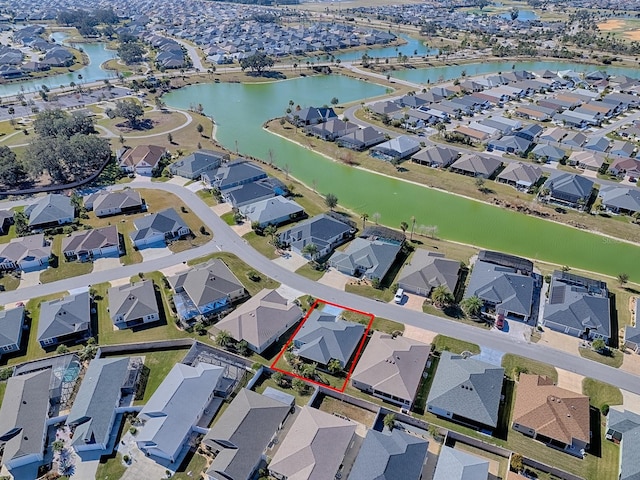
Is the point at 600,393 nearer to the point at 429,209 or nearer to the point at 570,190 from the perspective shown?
the point at 429,209

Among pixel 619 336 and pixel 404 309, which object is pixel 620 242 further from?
pixel 404 309

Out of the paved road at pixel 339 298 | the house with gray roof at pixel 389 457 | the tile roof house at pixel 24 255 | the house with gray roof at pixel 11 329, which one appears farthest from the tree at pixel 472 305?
the tile roof house at pixel 24 255

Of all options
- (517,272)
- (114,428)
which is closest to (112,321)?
(114,428)

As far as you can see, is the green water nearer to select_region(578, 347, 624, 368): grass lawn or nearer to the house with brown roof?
select_region(578, 347, 624, 368): grass lawn

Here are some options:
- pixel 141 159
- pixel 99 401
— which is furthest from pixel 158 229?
pixel 99 401

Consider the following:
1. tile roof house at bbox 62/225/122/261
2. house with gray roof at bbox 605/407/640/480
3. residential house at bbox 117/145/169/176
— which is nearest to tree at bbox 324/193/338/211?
tile roof house at bbox 62/225/122/261

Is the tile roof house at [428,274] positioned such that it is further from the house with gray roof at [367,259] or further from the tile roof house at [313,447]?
the tile roof house at [313,447]
